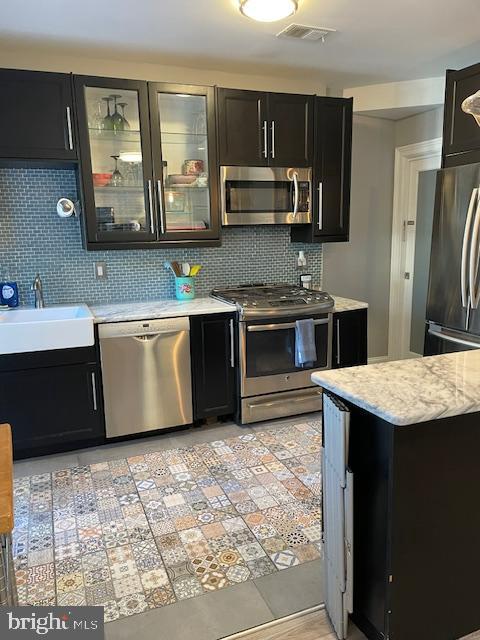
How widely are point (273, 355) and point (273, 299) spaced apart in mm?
415

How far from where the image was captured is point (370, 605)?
5.14ft

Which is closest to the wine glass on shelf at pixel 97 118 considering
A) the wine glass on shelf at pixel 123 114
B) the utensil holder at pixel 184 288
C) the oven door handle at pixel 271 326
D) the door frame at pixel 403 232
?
the wine glass on shelf at pixel 123 114

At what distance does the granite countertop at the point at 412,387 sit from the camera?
4.43 ft

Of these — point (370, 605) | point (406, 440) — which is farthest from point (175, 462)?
point (406, 440)

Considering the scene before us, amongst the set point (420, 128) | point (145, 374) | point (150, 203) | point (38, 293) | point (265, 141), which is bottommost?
point (145, 374)

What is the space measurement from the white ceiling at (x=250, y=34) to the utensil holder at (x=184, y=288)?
1564mm

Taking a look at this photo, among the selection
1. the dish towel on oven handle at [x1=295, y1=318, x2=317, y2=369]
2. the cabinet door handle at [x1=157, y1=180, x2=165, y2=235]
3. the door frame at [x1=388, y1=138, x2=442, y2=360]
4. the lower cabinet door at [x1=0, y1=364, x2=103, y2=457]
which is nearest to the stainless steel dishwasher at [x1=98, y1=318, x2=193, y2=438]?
the lower cabinet door at [x1=0, y1=364, x2=103, y2=457]

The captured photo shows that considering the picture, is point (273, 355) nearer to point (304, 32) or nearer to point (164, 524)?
point (164, 524)

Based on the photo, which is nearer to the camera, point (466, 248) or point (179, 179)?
point (466, 248)

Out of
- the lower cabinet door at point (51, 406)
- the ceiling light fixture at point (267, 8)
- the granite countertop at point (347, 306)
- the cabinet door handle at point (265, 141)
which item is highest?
the ceiling light fixture at point (267, 8)

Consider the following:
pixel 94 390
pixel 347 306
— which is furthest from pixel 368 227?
pixel 94 390

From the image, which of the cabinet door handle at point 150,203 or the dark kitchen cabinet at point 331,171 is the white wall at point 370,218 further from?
the cabinet door handle at point 150,203

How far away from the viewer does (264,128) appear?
348 centimetres

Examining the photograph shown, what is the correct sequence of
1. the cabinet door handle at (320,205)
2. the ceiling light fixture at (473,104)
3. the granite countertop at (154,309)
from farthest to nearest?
the cabinet door handle at (320,205), the granite countertop at (154,309), the ceiling light fixture at (473,104)
